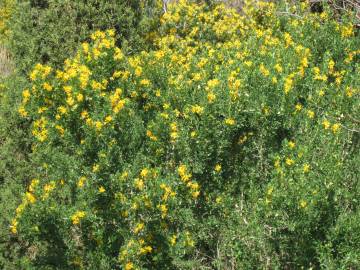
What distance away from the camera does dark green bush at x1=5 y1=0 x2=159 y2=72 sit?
5.59m

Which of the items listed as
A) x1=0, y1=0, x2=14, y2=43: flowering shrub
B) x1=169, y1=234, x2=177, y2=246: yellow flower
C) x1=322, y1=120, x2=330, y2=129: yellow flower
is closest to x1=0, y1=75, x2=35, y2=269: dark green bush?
x1=169, y1=234, x2=177, y2=246: yellow flower

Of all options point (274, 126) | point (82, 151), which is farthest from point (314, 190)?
point (82, 151)

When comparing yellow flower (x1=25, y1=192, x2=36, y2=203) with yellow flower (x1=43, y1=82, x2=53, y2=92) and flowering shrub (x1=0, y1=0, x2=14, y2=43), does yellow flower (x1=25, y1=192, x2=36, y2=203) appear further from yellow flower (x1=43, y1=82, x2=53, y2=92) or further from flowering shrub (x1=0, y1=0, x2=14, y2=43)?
flowering shrub (x1=0, y1=0, x2=14, y2=43)

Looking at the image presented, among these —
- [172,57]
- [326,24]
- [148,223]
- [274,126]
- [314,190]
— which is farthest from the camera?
[326,24]

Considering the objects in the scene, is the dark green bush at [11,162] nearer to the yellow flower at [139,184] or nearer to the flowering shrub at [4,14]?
the yellow flower at [139,184]

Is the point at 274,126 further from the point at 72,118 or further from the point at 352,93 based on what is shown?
the point at 72,118

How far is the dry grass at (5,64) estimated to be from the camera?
6.71m

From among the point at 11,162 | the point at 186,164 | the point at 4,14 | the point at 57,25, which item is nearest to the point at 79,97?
the point at 186,164

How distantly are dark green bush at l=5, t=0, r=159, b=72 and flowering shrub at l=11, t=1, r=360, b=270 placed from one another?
1255 mm

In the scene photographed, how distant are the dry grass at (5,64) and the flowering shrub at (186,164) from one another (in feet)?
8.41

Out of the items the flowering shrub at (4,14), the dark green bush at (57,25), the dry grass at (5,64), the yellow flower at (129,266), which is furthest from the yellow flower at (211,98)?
the flowering shrub at (4,14)

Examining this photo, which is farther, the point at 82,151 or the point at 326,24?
the point at 326,24

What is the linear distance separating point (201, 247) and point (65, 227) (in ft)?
3.31

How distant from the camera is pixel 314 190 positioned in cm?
325
